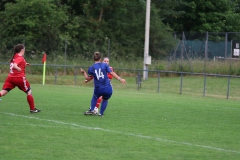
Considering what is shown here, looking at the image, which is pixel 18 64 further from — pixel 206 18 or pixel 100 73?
pixel 206 18

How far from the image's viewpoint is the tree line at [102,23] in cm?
4150

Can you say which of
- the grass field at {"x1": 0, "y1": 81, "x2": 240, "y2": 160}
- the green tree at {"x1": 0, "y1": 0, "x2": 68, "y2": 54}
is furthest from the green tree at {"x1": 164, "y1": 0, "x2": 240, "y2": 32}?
the grass field at {"x1": 0, "y1": 81, "x2": 240, "y2": 160}

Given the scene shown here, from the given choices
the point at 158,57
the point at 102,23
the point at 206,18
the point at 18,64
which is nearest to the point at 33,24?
the point at 102,23

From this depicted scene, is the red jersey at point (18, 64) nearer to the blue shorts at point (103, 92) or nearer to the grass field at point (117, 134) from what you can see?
the grass field at point (117, 134)

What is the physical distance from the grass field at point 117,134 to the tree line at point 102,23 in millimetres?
22656

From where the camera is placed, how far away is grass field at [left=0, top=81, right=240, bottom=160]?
1030 cm

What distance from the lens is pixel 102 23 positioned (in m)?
47.8

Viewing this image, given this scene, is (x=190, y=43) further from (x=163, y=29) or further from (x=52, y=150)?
(x=52, y=150)

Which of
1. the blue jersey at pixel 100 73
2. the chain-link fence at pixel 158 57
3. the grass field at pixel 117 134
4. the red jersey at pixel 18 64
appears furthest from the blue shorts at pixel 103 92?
the chain-link fence at pixel 158 57

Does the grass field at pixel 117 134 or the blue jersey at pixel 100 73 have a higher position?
the blue jersey at pixel 100 73

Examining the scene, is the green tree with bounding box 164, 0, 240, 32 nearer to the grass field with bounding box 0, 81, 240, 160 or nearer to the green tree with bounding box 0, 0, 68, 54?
the green tree with bounding box 0, 0, 68, 54

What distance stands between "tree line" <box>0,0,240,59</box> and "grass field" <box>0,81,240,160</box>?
74.3ft

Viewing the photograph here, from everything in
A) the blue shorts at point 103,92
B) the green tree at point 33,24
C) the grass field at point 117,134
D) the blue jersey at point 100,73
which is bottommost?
the grass field at point 117,134

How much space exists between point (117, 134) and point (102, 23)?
3566 centimetres
